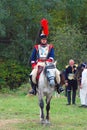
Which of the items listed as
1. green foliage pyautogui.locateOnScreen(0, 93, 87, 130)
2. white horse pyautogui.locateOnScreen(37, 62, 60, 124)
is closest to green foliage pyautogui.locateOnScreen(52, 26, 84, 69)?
green foliage pyautogui.locateOnScreen(0, 93, 87, 130)

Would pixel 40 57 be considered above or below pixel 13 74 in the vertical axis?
above

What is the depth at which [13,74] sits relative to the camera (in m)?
36.3

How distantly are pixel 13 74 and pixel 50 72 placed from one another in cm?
2414

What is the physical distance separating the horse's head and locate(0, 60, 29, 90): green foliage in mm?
23628

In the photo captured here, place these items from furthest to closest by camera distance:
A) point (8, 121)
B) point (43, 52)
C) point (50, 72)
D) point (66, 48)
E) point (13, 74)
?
point (13, 74) → point (66, 48) → point (8, 121) → point (43, 52) → point (50, 72)

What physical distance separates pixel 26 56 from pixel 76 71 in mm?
17844

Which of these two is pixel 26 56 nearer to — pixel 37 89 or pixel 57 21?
pixel 57 21

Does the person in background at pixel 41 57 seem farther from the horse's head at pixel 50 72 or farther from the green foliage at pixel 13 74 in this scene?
the green foliage at pixel 13 74

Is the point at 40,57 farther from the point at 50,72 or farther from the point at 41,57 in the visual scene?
the point at 50,72

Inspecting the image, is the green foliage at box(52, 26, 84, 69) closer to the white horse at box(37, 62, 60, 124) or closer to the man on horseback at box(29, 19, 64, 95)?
the man on horseback at box(29, 19, 64, 95)

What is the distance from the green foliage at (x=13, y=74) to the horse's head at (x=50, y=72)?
23.6 m

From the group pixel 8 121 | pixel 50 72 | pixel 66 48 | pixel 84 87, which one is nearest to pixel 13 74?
pixel 66 48

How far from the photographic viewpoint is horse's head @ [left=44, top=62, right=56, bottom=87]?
12211mm

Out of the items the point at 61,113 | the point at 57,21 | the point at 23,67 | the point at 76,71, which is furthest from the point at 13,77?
the point at 61,113
